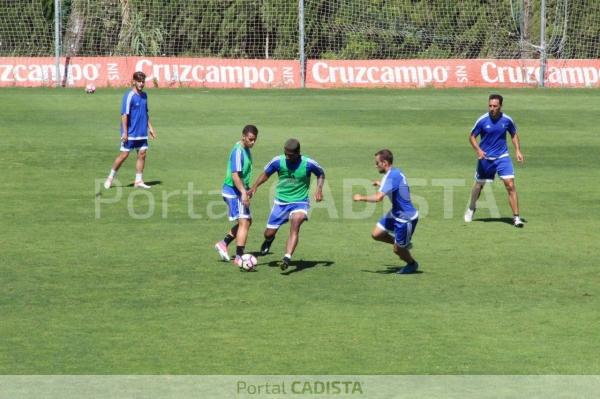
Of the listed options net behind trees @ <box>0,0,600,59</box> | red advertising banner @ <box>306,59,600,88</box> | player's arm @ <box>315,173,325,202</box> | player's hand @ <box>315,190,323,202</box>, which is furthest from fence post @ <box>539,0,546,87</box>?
player's hand @ <box>315,190,323,202</box>

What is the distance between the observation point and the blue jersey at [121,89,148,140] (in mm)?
22328

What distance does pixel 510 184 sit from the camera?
1980cm

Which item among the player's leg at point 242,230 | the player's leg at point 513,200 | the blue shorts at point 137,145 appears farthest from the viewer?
the blue shorts at point 137,145

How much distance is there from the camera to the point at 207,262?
16.9 meters

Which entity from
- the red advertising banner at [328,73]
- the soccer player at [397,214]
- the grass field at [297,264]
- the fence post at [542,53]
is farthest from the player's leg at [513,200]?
the fence post at [542,53]

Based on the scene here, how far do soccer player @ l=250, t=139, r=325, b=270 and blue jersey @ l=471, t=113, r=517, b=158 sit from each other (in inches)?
185

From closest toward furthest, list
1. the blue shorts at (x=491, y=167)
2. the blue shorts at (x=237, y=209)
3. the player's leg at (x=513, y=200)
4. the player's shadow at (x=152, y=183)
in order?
the blue shorts at (x=237, y=209) → the player's leg at (x=513, y=200) → the blue shorts at (x=491, y=167) → the player's shadow at (x=152, y=183)

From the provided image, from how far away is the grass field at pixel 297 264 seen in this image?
40.0ft

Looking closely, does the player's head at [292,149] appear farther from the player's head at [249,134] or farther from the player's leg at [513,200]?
the player's leg at [513,200]

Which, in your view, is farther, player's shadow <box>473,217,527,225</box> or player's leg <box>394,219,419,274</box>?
player's shadow <box>473,217,527,225</box>

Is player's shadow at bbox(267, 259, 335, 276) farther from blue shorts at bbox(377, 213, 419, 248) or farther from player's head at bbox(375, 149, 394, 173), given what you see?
player's head at bbox(375, 149, 394, 173)

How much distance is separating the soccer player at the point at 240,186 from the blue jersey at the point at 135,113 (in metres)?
6.26

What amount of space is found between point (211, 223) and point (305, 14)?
24.6 metres
